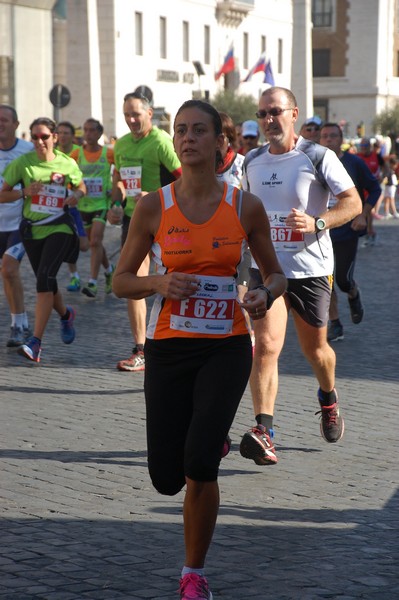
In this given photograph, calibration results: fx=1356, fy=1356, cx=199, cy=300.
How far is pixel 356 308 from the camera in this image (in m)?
12.0

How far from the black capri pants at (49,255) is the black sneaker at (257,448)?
3.81 metres

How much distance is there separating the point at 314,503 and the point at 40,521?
4.02ft

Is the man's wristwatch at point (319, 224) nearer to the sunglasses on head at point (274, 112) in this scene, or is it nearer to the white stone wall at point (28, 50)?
the sunglasses on head at point (274, 112)

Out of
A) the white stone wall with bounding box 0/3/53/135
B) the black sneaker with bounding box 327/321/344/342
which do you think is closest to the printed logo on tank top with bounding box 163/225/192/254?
the black sneaker with bounding box 327/321/344/342

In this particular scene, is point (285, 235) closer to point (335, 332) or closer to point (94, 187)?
point (335, 332)

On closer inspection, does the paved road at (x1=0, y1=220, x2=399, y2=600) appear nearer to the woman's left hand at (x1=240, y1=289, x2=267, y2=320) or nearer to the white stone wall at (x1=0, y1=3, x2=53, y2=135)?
the woman's left hand at (x1=240, y1=289, x2=267, y2=320)

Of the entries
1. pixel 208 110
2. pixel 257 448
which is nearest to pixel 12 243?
pixel 257 448

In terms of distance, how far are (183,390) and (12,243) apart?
21.7 ft

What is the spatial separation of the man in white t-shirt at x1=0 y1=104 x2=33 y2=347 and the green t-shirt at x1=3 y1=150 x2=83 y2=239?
2.10ft

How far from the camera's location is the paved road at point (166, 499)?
481cm

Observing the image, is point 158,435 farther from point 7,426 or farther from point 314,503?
point 7,426

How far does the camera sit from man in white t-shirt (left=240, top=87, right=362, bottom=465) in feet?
22.8

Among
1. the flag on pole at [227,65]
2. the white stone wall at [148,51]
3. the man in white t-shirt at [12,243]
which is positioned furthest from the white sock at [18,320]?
the flag on pole at [227,65]

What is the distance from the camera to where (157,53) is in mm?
61250
